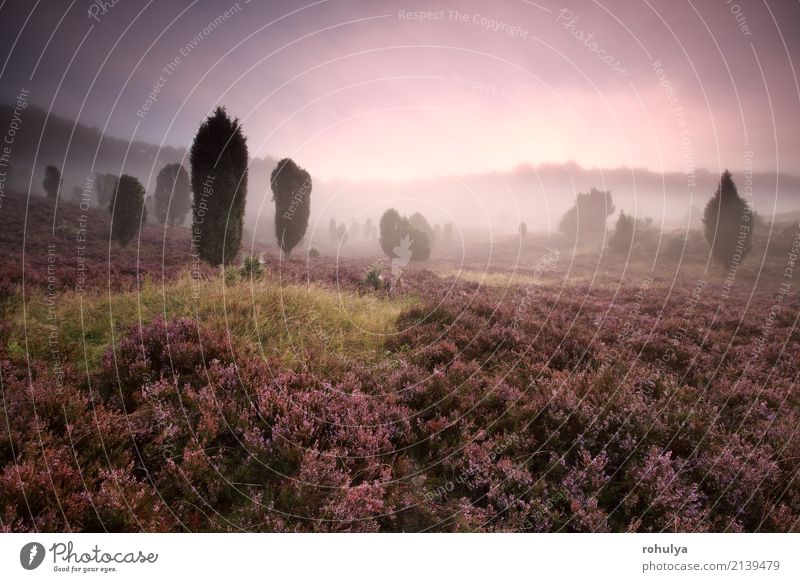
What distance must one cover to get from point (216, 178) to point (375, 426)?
623 inches

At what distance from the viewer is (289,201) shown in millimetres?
22031

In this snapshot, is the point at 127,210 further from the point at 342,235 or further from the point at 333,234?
the point at 333,234

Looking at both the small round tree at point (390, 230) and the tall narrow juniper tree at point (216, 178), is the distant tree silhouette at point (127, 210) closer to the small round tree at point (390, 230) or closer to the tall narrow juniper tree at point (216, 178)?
the tall narrow juniper tree at point (216, 178)

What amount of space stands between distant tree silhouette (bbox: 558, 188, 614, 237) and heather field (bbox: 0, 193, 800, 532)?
61593 mm

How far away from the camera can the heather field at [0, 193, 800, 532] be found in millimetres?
2707

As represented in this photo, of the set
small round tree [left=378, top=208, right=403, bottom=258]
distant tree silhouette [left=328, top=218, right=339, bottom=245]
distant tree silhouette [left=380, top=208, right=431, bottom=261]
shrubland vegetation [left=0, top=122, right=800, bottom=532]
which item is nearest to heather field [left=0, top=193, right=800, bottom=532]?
shrubland vegetation [left=0, top=122, right=800, bottom=532]

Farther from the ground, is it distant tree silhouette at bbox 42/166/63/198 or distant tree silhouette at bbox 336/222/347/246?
distant tree silhouette at bbox 42/166/63/198

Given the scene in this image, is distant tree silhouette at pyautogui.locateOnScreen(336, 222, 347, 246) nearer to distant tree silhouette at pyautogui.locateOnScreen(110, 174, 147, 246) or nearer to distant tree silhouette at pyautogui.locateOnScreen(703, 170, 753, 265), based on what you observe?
distant tree silhouette at pyautogui.locateOnScreen(110, 174, 147, 246)

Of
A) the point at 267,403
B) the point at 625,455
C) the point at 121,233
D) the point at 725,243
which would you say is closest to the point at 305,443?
the point at 267,403

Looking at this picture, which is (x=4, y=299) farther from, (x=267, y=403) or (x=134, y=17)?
(x=267, y=403)

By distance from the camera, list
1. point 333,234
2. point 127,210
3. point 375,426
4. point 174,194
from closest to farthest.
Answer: point 375,426, point 127,210, point 174,194, point 333,234

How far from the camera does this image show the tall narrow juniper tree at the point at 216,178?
15.1 m

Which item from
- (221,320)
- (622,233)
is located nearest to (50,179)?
(221,320)
